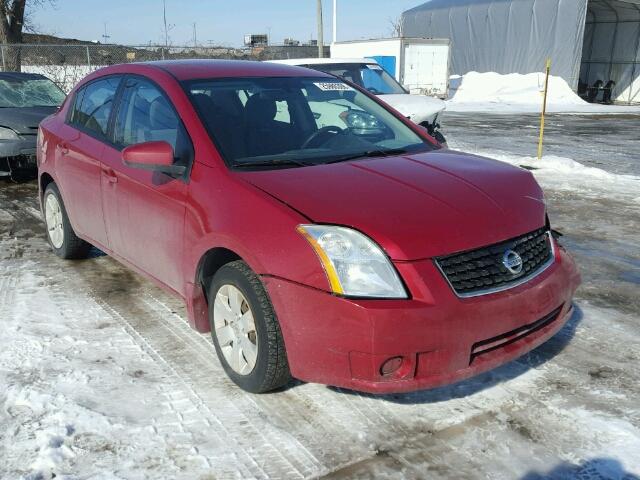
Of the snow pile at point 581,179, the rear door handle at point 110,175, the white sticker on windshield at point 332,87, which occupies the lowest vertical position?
the snow pile at point 581,179

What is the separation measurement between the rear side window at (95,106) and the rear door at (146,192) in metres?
0.19

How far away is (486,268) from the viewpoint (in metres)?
2.78

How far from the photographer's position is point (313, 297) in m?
2.66

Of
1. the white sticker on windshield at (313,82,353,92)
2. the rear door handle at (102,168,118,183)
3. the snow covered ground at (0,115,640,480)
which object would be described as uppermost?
the white sticker on windshield at (313,82,353,92)

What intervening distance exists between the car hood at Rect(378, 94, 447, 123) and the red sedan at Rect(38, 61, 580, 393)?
18.0 feet

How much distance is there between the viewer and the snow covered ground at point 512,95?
2581 centimetres

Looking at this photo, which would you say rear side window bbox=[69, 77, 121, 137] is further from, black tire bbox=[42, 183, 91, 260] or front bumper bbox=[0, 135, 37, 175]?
front bumper bbox=[0, 135, 37, 175]

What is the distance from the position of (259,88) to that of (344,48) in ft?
76.7

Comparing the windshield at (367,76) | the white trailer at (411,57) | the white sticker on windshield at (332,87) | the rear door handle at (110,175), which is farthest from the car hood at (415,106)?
the white trailer at (411,57)

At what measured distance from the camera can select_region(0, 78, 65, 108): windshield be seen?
31.3 feet

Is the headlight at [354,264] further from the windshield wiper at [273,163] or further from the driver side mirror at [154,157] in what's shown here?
the driver side mirror at [154,157]

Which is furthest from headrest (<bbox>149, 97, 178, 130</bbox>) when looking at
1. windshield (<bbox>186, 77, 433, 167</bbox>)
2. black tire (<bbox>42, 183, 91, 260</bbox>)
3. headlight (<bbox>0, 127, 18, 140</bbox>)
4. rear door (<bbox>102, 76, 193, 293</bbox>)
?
headlight (<bbox>0, 127, 18, 140</bbox>)

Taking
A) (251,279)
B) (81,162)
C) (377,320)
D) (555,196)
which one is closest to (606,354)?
(377,320)

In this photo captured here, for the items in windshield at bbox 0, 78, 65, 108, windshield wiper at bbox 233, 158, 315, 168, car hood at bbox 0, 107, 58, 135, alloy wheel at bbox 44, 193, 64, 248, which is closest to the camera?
windshield wiper at bbox 233, 158, 315, 168
